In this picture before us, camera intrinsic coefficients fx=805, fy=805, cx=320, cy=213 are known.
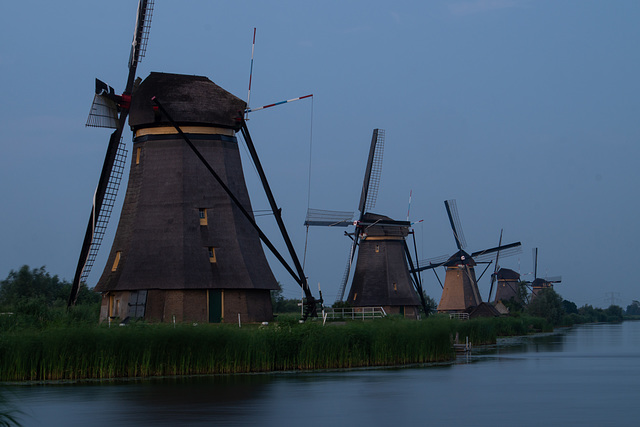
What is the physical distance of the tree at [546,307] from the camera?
68.4m

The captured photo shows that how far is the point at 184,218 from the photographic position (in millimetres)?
24672

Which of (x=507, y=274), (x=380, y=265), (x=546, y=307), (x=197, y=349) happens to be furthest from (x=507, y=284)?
(x=197, y=349)

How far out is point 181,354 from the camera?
Result: 18641mm

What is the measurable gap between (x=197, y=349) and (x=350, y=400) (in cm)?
Result: 483

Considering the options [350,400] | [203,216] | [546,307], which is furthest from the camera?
[546,307]

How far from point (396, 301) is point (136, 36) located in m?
23.7

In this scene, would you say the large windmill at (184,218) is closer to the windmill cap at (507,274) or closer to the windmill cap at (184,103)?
the windmill cap at (184,103)

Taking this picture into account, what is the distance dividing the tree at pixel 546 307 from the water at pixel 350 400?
48244mm

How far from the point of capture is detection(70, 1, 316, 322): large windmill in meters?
24.2

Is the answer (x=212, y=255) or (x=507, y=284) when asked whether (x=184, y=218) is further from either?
(x=507, y=284)

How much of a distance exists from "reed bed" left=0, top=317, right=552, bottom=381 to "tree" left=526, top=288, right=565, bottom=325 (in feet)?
158

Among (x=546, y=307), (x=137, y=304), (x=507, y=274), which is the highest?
(x=507, y=274)

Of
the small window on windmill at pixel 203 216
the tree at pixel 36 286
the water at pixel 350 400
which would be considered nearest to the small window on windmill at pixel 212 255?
the small window on windmill at pixel 203 216

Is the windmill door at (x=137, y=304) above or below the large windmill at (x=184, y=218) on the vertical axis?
below
